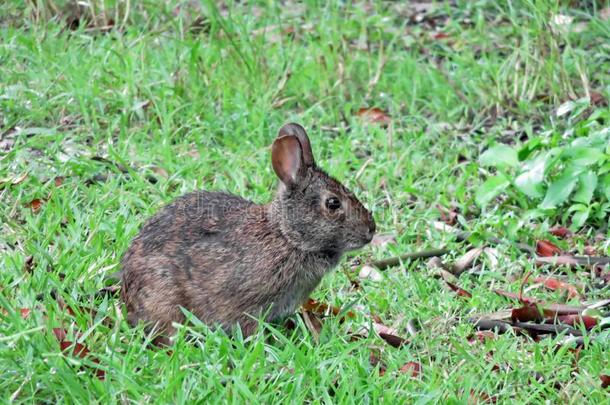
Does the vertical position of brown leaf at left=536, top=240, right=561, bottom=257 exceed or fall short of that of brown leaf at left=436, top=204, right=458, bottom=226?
it exceeds it

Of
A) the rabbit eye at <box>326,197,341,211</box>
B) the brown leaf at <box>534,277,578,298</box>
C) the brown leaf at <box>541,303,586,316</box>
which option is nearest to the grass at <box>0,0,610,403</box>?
the brown leaf at <box>534,277,578,298</box>

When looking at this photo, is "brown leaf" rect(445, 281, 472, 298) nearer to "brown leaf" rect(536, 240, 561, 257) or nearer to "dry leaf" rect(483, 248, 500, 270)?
"dry leaf" rect(483, 248, 500, 270)

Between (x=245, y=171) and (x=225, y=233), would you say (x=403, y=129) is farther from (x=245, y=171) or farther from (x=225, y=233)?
(x=225, y=233)

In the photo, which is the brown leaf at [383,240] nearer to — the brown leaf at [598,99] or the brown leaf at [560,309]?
the brown leaf at [560,309]

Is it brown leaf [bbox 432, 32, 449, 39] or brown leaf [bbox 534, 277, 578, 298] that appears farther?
brown leaf [bbox 432, 32, 449, 39]

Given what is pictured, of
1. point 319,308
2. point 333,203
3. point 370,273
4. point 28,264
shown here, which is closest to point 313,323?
point 319,308

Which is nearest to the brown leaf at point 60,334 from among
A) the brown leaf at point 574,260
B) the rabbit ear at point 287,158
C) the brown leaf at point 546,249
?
the rabbit ear at point 287,158

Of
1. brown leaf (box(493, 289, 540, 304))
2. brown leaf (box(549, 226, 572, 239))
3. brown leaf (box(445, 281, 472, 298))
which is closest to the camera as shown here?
brown leaf (box(493, 289, 540, 304))
